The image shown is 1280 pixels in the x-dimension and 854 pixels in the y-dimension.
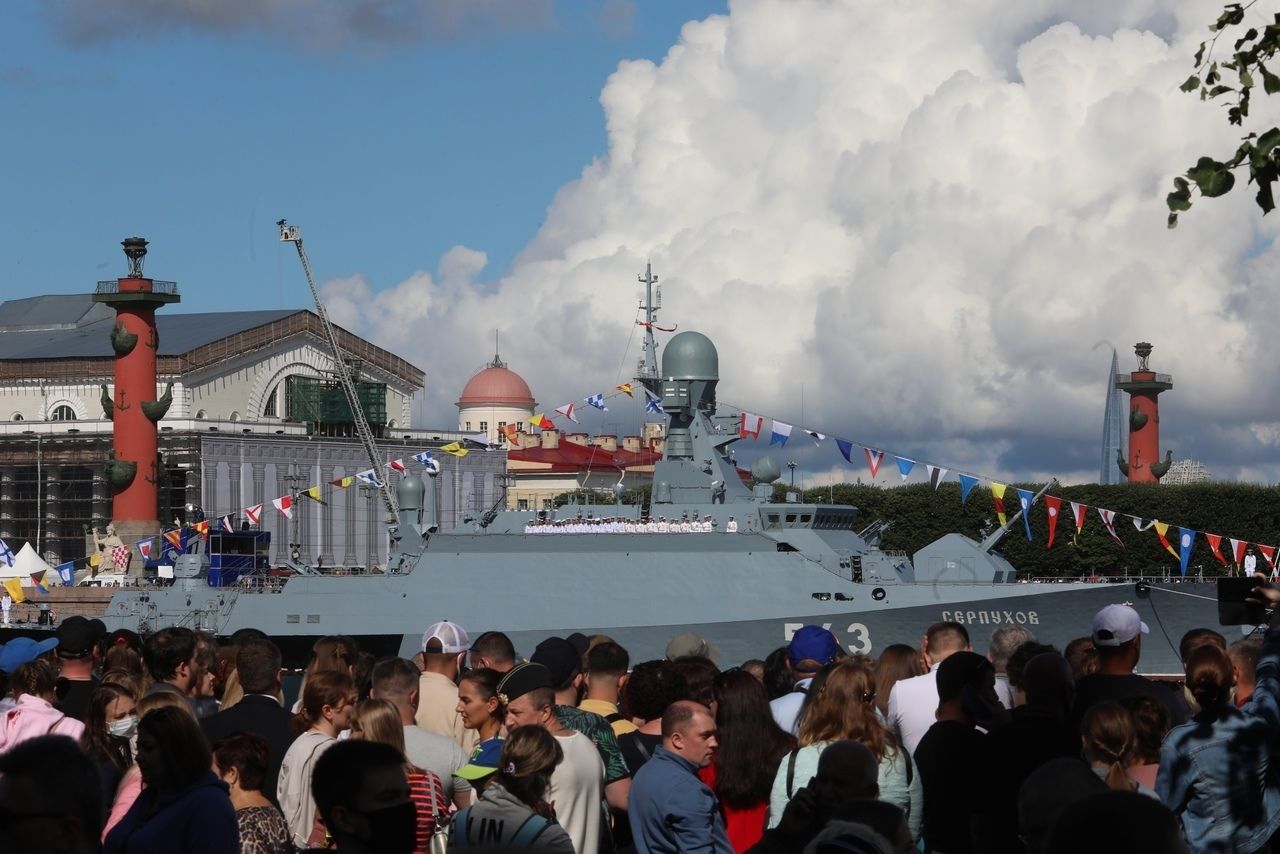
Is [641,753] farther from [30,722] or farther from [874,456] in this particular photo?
[874,456]

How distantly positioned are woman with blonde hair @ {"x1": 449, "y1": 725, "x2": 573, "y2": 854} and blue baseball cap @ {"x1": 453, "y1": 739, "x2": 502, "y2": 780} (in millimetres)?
136

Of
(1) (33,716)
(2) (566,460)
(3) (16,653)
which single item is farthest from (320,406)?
(1) (33,716)

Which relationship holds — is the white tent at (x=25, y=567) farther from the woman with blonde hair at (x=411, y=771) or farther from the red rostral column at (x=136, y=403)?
the woman with blonde hair at (x=411, y=771)

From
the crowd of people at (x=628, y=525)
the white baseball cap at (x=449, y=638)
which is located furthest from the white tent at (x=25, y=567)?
the white baseball cap at (x=449, y=638)

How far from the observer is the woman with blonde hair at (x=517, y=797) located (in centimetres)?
584

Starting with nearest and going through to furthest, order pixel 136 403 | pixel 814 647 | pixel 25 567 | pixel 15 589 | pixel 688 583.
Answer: pixel 814 647
pixel 688 583
pixel 15 589
pixel 25 567
pixel 136 403

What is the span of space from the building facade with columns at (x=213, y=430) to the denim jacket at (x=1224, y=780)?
49.6 meters

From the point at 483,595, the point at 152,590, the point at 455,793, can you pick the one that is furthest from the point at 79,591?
the point at 455,793

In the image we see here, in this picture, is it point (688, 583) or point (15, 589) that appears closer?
point (688, 583)

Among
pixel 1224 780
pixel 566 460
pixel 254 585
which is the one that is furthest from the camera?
pixel 566 460

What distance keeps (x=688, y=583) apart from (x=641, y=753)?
21903 millimetres

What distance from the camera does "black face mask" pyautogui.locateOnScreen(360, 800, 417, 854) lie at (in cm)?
446

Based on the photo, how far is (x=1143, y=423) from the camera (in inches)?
2432

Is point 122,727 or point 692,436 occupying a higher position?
point 692,436
